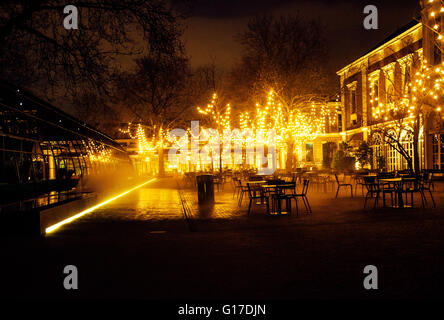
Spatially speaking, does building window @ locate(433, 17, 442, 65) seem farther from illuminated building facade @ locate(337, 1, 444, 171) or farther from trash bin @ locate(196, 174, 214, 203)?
trash bin @ locate(196, 174, 214, 203)

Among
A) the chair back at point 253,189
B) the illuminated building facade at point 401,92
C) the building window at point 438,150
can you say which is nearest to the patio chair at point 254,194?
the chair back at point 253,189

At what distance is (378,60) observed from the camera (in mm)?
33531

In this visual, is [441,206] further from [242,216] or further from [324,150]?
[324,150]

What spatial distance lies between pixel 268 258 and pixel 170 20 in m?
8.87

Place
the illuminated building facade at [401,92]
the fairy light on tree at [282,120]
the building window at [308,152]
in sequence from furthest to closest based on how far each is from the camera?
the building window at [308,152]
the fairy light on tree at [282,120]
the illuminated building facade at [401,92]

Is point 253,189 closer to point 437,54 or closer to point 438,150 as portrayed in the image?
point 438,150

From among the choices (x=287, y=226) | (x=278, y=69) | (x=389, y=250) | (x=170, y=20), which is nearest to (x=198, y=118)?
(x=278, y=69)

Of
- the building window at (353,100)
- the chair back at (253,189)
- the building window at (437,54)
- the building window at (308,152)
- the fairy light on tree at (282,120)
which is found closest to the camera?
the chair back at (253,189)

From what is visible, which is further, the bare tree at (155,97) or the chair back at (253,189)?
the bare tree at (155,97)

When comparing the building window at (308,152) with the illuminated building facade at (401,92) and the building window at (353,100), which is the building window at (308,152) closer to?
the illuminated building facade at (401,92)

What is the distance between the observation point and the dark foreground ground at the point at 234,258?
4.82m

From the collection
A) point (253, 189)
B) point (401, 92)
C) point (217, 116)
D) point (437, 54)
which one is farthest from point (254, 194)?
point (437, 54)

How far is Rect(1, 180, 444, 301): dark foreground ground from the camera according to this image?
4824 millimetres

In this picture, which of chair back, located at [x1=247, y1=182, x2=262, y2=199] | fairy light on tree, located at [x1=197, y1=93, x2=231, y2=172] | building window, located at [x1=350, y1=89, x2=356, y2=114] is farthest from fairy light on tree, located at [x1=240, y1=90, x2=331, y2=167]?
chair back, located at [x1=247, y1=182, x2=262, y2=199]
